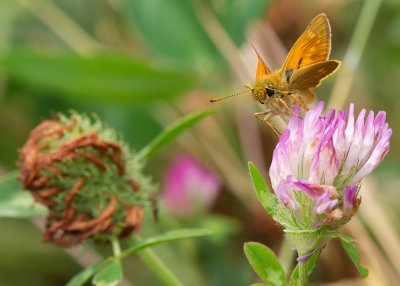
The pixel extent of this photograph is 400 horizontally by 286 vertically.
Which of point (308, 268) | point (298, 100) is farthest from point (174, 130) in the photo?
point (308, 268)

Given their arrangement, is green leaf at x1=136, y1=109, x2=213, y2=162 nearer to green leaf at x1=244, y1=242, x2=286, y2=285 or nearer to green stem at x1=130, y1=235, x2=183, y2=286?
green stem at x1=130, y1=235, x2=183, y2=286

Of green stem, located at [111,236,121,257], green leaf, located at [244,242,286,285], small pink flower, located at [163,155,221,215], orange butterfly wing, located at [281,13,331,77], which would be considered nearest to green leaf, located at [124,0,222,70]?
small pink flower, located at [163,155,221,215]

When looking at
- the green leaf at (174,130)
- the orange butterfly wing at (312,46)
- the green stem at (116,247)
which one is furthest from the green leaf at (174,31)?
the orange butterfly wing at (312,46)

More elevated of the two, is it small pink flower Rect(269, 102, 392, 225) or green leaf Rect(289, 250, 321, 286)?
small pink flower Rect(269, 102, 392, 225)

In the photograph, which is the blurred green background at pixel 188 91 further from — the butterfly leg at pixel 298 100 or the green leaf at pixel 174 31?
the butterfly leg at pixel 298 100

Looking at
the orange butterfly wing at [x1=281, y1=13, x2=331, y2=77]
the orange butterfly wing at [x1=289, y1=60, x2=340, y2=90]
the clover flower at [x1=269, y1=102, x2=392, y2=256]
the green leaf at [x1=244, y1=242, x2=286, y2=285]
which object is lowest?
the green leaf at [x1=244, y1=242, x2=286, y2=285]

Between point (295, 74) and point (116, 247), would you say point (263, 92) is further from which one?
point (116, 247)
